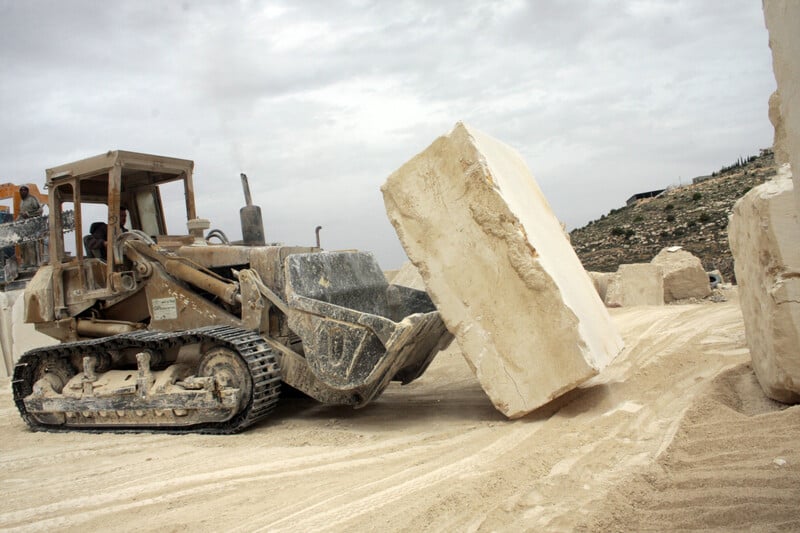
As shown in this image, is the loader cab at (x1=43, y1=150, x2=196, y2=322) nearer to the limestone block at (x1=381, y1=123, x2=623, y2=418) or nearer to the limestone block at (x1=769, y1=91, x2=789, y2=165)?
the limestone block at (x1=381, y1=123, x2=623, y2=418)

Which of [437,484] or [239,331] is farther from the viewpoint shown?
[239,331]

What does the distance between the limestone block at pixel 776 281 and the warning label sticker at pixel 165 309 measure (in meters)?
5.03

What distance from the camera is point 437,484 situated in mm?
3383

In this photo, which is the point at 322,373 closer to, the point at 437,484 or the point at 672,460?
the point at 437,484

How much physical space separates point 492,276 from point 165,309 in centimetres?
347

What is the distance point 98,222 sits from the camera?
665 cm

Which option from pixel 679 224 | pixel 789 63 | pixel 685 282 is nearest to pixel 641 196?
pixel 679 224

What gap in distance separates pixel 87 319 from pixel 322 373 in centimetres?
320

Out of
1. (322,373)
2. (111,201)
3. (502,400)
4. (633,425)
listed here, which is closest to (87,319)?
(111,201)

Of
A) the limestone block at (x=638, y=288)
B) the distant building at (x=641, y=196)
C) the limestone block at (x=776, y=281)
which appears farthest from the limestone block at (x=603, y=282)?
the distant building at (x=641, y=196)

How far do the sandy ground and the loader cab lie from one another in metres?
1.46

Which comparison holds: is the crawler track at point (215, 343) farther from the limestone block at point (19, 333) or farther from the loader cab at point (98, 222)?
the limestone block at point (19, 333)

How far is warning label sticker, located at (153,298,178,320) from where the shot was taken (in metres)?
6.16

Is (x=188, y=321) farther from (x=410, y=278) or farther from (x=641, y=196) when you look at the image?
(x=641, y=196)
